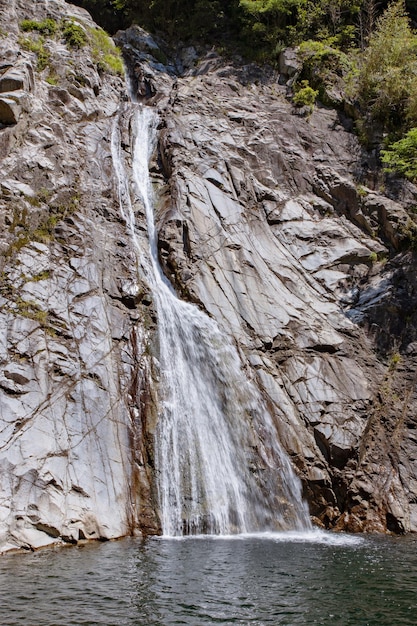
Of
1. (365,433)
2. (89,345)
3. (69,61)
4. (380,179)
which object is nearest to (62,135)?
(69,61)

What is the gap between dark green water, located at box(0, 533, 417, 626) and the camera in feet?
25.0

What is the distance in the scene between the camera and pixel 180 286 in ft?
63.7

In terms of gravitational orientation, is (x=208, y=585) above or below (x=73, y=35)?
below

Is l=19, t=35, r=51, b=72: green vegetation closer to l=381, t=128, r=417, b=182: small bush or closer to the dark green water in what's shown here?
l=381, t=128, r=417, b=182: small bush

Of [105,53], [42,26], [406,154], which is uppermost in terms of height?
[105,53]

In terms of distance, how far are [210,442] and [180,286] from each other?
20.3ft

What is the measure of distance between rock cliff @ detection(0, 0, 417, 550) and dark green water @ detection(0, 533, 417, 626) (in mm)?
2069

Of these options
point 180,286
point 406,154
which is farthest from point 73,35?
point 406,154

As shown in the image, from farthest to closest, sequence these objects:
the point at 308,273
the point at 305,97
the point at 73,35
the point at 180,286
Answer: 1. the point at 305,97
2. the point at 73,35
3. the point at 308,273
4. the point at 180,286

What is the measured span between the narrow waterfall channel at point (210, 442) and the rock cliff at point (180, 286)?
450 mm

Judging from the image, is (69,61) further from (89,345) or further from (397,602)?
(397,602)

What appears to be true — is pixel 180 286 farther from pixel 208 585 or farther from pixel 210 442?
pixel 208 585

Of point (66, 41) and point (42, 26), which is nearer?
point (42, 26)

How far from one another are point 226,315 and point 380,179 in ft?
38.2
